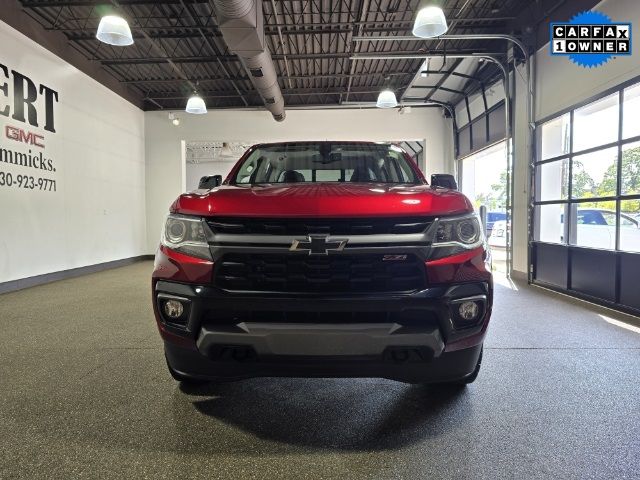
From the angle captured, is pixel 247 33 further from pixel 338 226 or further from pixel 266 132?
pixel 266 132

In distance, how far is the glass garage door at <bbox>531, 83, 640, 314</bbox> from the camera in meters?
4.48

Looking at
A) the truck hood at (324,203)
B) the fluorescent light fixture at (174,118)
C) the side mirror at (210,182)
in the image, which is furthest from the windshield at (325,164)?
the fluorescent light fixture at (174,118)

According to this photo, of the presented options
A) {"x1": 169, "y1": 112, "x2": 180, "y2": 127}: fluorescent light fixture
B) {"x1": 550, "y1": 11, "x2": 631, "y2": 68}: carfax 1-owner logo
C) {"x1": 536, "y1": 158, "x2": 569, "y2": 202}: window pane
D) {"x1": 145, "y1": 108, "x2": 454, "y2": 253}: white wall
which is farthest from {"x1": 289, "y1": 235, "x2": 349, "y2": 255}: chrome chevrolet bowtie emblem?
{"x1": 169, "y1": 112, "x2": 180, "y2": 127}: fluorescent light fixture

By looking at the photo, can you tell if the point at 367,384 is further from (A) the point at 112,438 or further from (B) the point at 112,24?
(B) the point at 112,24

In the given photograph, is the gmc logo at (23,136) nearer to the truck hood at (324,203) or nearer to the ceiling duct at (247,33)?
the ceiling duct at (247,33)

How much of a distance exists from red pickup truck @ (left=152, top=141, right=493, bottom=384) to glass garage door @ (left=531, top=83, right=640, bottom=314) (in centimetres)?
383

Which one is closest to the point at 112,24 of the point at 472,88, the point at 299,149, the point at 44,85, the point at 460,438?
the point at 44,85

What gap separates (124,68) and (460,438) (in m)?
9.56

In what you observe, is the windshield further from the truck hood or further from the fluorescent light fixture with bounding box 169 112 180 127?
the fluorescent light fixture with bounding box 169 112 180 127

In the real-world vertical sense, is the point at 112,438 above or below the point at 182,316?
below

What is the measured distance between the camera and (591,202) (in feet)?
17.0

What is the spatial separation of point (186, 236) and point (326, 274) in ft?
2.04

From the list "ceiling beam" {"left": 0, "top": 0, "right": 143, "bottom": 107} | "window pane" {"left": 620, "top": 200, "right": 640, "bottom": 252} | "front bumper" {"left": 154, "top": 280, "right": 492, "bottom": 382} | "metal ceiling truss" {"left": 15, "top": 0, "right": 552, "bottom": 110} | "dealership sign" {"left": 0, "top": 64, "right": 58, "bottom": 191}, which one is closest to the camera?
"front bumper" {"left": 154, "top": 280, "right": 492, "bottom": 382}

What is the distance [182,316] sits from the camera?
172 centimetres
